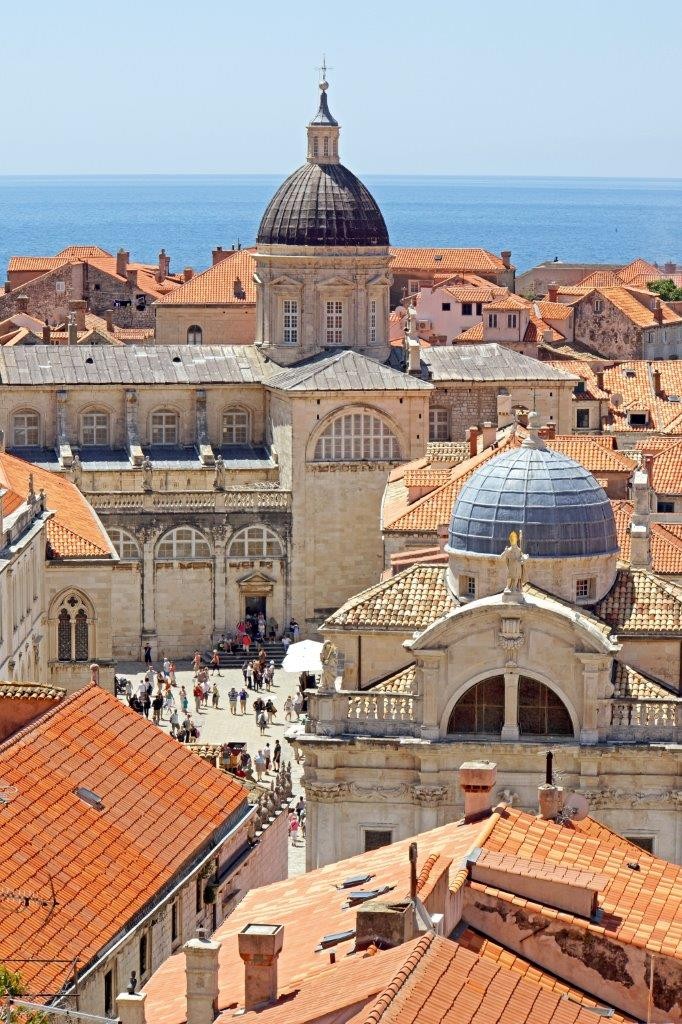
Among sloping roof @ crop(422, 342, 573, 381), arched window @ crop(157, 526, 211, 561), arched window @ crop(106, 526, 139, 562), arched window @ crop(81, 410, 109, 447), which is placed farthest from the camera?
sloping roof @ crop(422, 342, 573, 381)

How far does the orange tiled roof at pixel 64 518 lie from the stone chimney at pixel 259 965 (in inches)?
1468

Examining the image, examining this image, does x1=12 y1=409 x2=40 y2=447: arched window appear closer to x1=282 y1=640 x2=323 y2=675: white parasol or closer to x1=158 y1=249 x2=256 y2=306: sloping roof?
x1=282 y1=640 x2=323 y2=675: white parasol

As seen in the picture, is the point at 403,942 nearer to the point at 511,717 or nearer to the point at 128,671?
the point at 511,717

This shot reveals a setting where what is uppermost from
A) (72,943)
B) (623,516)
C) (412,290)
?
(412,290)

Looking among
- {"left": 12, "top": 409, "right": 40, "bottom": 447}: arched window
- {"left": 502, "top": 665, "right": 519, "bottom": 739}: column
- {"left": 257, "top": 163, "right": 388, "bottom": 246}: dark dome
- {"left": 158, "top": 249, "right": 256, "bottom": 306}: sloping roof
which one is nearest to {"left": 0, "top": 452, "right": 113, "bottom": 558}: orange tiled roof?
{"left": 12, "top": 409, "right": 40, "bottom": 447}: arched window

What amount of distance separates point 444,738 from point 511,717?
1.03m

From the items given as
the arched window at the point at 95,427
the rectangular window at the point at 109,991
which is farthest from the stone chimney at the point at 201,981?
the arched window at the point at 95,427

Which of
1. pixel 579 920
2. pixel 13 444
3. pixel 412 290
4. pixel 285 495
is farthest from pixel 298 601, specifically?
pixel 412 290

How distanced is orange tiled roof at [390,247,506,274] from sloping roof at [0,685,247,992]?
11099 centimetres

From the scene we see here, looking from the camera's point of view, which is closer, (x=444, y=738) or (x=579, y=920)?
(x=579, y=920)

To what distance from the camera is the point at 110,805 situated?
3938 cm

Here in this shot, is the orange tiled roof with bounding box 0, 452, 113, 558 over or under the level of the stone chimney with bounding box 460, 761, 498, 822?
over

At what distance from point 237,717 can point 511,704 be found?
25.7 meters

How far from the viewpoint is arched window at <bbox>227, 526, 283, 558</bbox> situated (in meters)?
82.5
